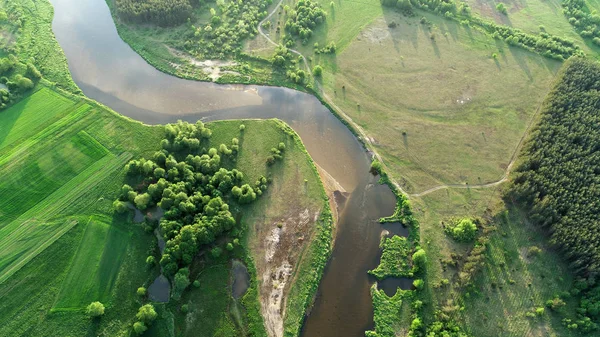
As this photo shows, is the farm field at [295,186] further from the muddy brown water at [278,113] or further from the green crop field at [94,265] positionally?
the muddy brown water at [278,113]

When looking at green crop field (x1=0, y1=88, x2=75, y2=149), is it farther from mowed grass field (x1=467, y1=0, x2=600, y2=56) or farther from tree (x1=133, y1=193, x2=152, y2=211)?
mowed grass field (x1=467, y1=0, x2=600, y2=56)

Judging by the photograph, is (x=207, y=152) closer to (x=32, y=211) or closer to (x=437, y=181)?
(x=32, y=211)

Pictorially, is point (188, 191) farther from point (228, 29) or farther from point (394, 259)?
point (228, 29)

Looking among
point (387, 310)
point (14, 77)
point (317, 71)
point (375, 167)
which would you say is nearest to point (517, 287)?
point (387, 310)

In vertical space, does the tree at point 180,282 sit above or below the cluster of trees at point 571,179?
below

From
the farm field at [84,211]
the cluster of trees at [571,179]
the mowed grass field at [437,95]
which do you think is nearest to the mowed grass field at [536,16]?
the mowed grass field at [437,95]

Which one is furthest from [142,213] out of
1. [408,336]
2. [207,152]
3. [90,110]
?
[408,336]

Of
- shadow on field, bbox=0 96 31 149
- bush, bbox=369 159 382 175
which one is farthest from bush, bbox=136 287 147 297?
bush, bbox=369 159 382 175
